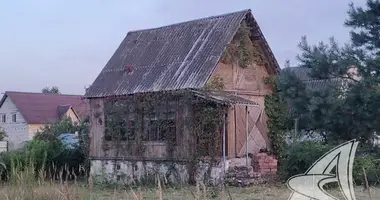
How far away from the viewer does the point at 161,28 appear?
20.7 meters

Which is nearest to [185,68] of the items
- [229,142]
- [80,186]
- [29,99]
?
[229,142]

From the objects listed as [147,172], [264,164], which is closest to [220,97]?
[264,164]

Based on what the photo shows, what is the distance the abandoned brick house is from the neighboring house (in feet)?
80.2

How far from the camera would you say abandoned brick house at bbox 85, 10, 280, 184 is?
16.7m

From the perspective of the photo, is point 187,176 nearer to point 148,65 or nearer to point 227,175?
point 227,175

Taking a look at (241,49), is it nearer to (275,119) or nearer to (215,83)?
(215,83)

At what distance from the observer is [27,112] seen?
44.8 meters

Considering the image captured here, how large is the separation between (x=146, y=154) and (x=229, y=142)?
9.42ft

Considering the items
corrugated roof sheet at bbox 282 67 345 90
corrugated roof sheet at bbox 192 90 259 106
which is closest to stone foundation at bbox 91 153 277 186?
corrugated roof sheet at bbox 192 90 259 106

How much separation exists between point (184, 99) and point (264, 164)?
322 centimetres

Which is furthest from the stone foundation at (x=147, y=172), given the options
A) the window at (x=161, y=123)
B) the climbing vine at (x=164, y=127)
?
the window at (x=161, y=123)

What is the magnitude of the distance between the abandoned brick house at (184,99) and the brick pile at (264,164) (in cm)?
47

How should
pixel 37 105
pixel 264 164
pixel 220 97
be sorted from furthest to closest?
pixel 37 105 → pixel 264 164 → pixel 220 97

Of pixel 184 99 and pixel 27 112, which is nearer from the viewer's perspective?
pixel 184 99
